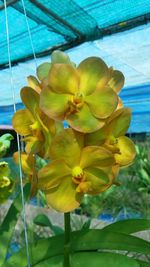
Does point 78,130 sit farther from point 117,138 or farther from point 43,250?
point 43,250

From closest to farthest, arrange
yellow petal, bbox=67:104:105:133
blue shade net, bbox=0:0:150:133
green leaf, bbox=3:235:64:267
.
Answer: yellow petal, bbox=67:104:105:133, green leaf, bbox=3:235:64:267, blue shade net, bbox=0:0:150:133

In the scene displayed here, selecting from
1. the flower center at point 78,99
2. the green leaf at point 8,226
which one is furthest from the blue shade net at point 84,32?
the flower center at point 78,99

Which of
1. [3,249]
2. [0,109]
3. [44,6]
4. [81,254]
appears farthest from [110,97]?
[0,109]

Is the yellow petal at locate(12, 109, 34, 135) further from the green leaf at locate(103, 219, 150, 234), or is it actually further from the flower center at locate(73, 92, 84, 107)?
the green leaf at locate(103, 219, 150, 234)

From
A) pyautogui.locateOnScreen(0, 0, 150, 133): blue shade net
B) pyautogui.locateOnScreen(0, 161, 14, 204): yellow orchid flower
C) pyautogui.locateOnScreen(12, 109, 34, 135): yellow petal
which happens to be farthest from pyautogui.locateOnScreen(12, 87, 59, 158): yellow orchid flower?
pyautogui.locateOnScreen(0, 0, 150, 133): blue shade net

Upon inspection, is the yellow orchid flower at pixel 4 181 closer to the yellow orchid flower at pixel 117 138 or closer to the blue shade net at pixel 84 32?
the yellow orchid flower at pixel 117 138

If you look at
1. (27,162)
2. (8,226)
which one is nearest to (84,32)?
(8,226)
